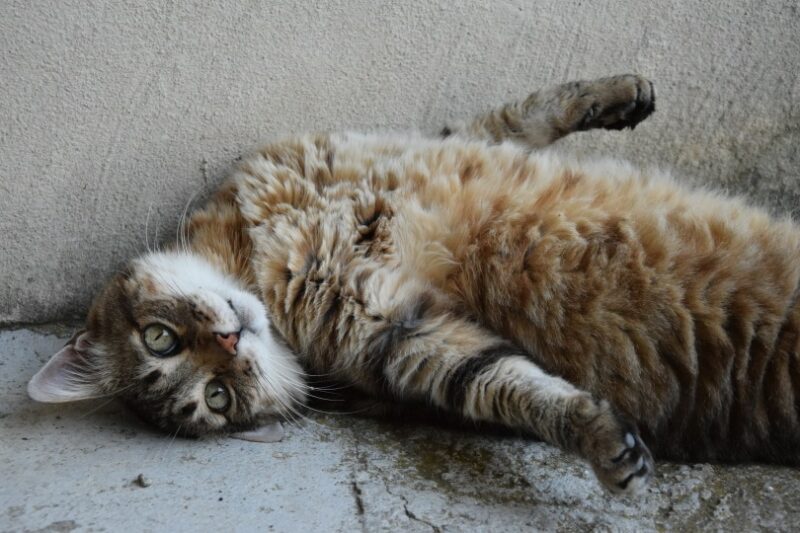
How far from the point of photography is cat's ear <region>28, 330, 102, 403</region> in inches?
101

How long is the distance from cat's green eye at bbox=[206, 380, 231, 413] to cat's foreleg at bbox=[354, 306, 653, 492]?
0.46m

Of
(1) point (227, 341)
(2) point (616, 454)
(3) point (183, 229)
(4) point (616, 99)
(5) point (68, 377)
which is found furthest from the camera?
(4) point (616, 99)

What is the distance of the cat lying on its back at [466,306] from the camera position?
2.45 meters

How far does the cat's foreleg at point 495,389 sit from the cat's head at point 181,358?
355 millimetres

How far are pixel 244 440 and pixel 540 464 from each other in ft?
3.25

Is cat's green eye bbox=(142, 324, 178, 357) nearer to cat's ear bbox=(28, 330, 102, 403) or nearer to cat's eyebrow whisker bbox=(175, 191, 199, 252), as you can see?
cat's ear bbox=(28, 330, 102, 403)

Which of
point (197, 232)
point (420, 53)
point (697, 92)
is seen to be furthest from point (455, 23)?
point (197, 232)

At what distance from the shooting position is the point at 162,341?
2.56 m

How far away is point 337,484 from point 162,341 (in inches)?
30.1

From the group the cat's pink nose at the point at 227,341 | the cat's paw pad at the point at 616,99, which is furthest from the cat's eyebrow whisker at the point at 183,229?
the cat's paw pad at the point at 616,99

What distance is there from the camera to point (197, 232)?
9.41 feet

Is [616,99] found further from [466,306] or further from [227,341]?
[227,341]

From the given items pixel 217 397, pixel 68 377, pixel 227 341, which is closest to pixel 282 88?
pixel 227 341

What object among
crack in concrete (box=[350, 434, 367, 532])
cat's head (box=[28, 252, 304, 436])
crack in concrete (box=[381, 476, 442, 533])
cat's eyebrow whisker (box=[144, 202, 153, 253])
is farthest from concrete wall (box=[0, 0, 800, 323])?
crack in concrete (box=[381, 476, 442, 533])
